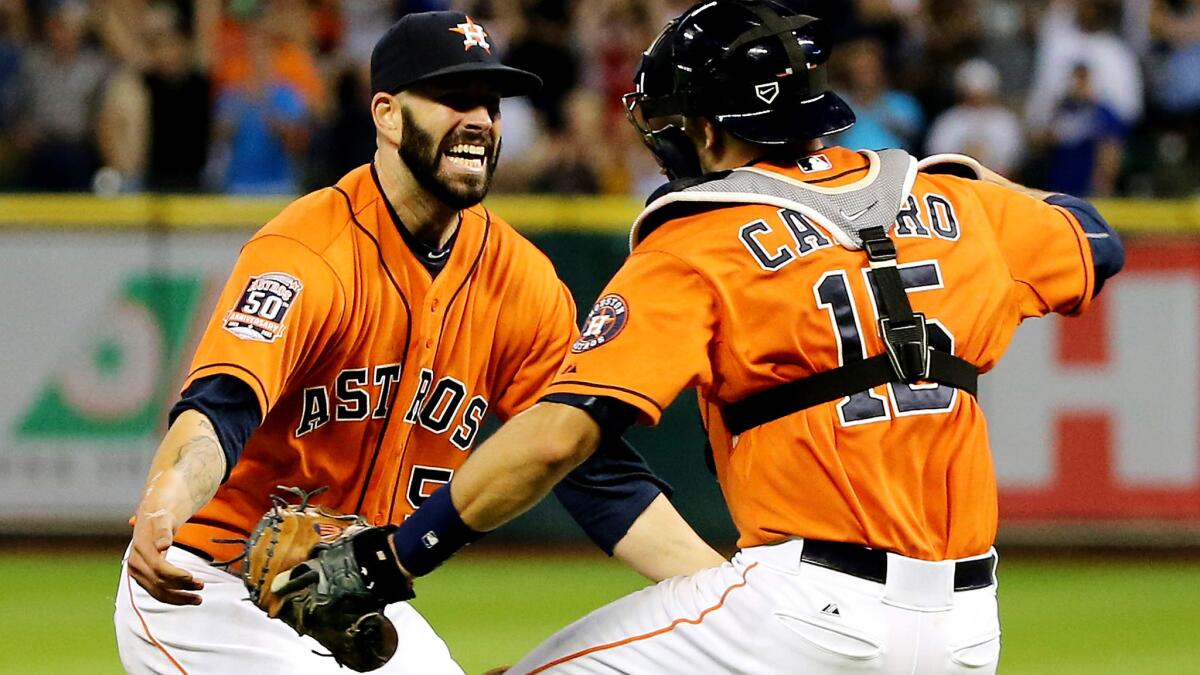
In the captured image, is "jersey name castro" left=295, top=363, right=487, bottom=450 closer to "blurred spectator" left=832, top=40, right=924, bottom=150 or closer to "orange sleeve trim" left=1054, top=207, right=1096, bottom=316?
"orange sleeve trim" left=1054, top=207, right=1096, bottom=316

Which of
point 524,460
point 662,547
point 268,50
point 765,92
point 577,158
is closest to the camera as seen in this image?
point 524,460

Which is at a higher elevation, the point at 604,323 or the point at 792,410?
the point at 604,323

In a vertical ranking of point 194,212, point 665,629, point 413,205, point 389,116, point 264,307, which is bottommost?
point 194,212

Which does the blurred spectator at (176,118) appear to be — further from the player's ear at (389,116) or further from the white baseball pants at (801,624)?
the white baseball pants at (801,624)

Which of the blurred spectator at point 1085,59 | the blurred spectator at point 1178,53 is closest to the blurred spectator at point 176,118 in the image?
the blurred spectator at point 1085,59

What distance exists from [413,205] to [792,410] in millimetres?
1516

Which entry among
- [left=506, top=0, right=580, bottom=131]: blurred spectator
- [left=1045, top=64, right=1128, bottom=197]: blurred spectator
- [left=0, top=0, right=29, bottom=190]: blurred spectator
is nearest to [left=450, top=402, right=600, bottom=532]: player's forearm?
[left=1045, top=64, right=1128, bottom=197]: blurred spectator

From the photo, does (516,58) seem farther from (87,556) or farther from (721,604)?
(721,604)

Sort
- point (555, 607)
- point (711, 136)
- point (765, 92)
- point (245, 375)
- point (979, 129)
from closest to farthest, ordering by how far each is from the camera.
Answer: point (765, 92) < point (711, 136) < point (245, 375) < point (555, 607) < point (979, 129)

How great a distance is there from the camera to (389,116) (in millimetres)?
4668

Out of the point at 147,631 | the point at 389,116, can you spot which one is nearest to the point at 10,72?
the point at 389,116

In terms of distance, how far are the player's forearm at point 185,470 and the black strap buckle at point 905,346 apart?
1473 millimetres

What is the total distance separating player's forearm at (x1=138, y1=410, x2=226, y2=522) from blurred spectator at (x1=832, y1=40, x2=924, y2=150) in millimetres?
7951

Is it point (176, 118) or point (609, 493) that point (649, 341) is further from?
point (176, 118)
